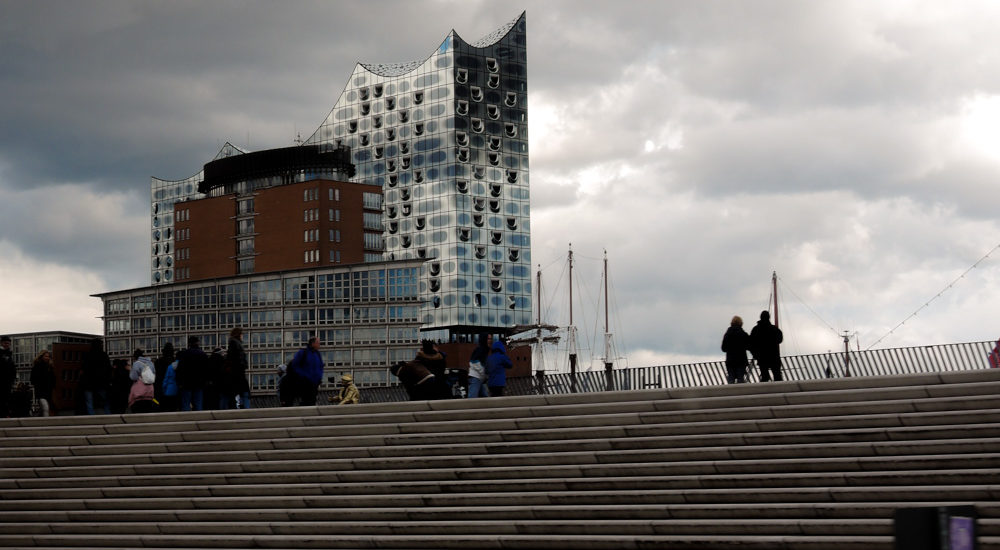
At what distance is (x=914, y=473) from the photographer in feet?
48.8

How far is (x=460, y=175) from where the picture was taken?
11100 centimetres

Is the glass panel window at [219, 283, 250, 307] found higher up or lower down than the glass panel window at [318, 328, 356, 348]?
higher up

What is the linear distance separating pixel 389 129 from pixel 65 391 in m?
41.9

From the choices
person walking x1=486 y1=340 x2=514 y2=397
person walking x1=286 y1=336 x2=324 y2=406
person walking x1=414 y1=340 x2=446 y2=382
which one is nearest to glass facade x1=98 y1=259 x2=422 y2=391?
person walking x1=286 y1=336 x2=324 y2=406

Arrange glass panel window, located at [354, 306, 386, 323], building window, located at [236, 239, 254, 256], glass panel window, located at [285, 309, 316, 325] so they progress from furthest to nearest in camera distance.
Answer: building window, located at [236, 239, 254, 256] < glass panel window, located at [285, 309, 316, 325] < glass panel window, located at [354, 306, 386, 323]

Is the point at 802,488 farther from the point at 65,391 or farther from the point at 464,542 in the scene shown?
the point at 65,391

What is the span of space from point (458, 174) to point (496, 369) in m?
89.3

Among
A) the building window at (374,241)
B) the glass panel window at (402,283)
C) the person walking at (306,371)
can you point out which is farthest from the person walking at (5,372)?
the building window at (374,241)

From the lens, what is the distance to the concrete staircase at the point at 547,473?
49.1 ft

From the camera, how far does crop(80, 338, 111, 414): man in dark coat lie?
24.9 meters

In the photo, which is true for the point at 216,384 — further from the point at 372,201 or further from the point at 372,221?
the point at 372,201

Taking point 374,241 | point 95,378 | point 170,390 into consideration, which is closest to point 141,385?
point 170,390

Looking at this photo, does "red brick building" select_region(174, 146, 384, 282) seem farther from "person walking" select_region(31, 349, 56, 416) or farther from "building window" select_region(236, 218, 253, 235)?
"person walking" select_region(31, 349, 56, 416)

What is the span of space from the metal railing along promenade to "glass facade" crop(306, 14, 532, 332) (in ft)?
266
